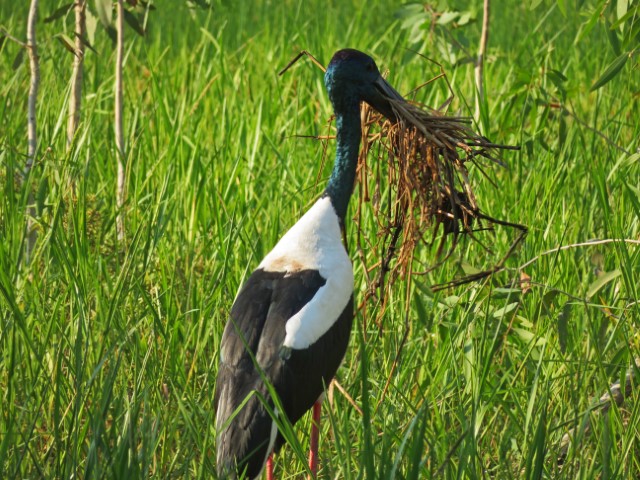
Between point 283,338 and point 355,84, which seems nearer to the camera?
point 283,338

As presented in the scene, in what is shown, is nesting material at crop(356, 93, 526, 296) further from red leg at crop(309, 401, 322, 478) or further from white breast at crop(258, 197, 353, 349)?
red leg at crop(309, 401, 322, 478)

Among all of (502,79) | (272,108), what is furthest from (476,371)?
(502,79)

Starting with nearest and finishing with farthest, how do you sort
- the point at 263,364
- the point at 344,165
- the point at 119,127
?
the point at 263,364, the point at 344,165, the point at 119,127

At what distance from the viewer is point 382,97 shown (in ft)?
10.4

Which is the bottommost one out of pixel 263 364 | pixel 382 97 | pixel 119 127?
pixel 263 364

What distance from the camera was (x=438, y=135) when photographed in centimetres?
294

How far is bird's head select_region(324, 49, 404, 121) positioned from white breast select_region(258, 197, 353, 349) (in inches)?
12.4

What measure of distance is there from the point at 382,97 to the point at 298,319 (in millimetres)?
754

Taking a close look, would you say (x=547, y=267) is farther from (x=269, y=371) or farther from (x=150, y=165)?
(x=150, y=165)

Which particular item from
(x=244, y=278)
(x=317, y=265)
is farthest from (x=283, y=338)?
(x=244, y=278)

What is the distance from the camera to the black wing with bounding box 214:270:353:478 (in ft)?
8.65

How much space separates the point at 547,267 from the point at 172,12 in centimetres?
496

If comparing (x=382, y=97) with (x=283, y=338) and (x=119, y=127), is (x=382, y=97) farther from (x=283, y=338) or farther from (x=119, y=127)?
(x=119, y=127)

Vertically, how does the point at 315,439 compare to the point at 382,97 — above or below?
below
